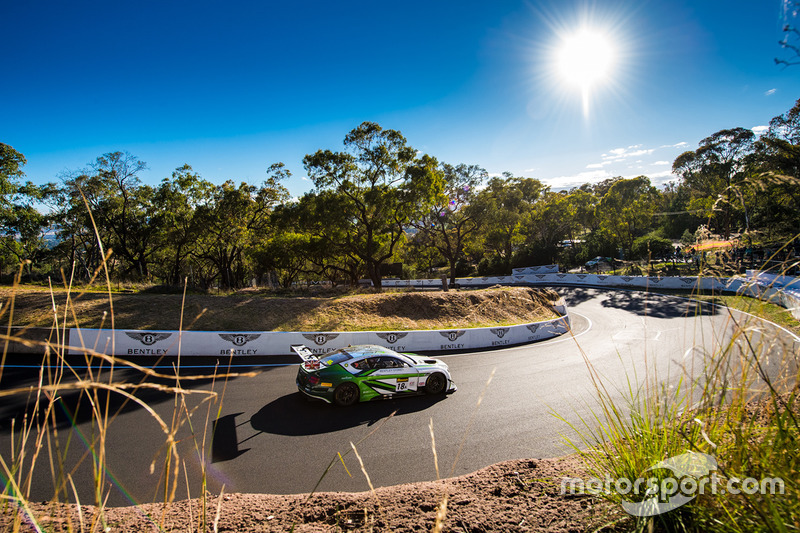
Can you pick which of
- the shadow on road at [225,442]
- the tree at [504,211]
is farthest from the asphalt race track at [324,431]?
the tree at [504,211]

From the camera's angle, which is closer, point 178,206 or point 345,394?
point 345,394

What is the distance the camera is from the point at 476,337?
15.8 meters

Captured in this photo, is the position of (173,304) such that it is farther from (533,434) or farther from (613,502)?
(613,502)

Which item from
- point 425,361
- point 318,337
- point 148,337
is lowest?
point 425,361

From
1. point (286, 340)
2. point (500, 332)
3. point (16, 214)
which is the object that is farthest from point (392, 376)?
point (16, 214)

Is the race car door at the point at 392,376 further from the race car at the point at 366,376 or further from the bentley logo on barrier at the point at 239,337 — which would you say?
the bentley logo on barrier at the point at 239,337

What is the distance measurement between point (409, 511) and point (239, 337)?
435 inches

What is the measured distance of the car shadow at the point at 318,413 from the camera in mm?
7965

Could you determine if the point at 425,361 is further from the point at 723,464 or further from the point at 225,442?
the point at 723,464

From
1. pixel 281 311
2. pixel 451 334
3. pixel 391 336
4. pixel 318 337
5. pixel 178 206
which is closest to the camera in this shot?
pixel 318 337

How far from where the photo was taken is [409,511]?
4578 millimetres

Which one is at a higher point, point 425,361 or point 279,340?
point 279,340

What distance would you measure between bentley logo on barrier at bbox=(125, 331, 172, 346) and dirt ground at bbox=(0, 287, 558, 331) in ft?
3.38

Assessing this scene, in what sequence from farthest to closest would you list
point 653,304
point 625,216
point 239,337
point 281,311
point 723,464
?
point 625,216, point 653,304, point 281,311, point 239,337, point 723,464
